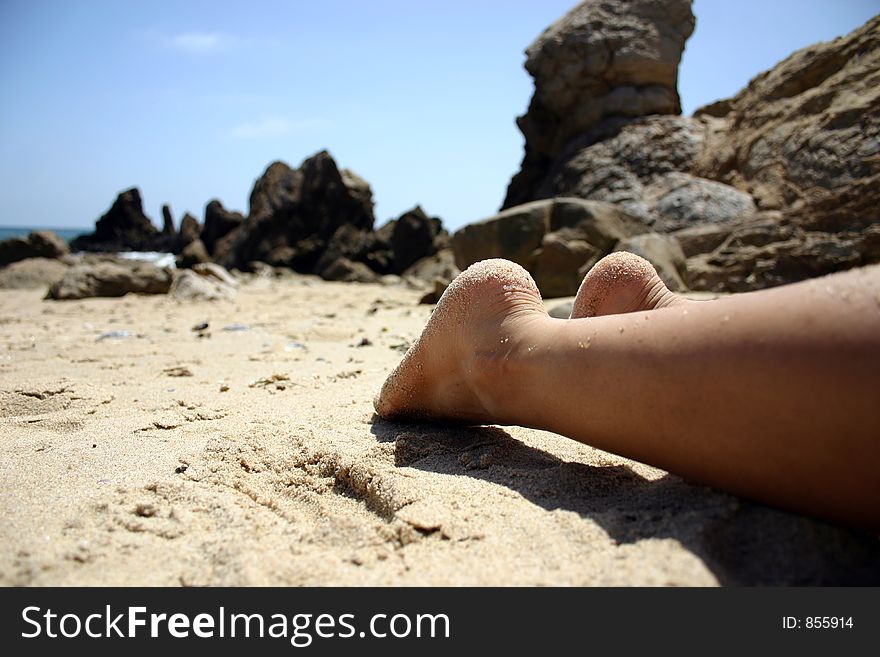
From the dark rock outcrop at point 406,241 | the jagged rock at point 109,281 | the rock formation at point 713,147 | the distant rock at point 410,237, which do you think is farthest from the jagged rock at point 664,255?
the distant rock at point 410,237

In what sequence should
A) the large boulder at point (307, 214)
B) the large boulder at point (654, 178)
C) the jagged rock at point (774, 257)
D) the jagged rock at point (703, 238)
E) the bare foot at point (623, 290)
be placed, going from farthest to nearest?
the large boulder at point (307, 214) → the large boulder at point (654, 178) → the jagged rock at point (703, 238) → the jagged rock at point (774, 257) → the bare foot at point (623, 290)

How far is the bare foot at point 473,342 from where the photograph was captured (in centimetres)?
164

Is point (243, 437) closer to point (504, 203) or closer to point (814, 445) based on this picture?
point (814, 445)

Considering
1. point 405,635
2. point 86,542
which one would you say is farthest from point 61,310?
point 405,635

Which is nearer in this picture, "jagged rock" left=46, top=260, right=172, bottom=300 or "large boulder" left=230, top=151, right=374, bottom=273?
"jagged rock" left=46, top=260, right=172, bottom=300

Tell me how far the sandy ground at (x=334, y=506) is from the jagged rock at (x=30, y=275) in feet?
28.9

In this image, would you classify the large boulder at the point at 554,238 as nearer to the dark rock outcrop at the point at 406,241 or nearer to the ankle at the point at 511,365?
the ankle at the point at 511,365

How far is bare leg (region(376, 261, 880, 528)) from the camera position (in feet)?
3.49

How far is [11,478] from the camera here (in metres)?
1.60

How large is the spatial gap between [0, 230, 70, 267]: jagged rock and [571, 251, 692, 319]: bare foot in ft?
49.5

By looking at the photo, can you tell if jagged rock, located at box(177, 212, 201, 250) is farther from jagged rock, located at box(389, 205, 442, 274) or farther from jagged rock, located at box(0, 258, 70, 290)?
jagged rock, located at box(0, 258, 70, 290)

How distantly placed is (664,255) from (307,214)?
11749mm

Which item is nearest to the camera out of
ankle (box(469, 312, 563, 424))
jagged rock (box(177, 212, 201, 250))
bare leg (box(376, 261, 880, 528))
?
bare leg (box(376, 261, 880, 528))

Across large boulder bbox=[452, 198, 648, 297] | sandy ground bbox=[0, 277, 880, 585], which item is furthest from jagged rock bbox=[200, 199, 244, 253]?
sandy ground bbox=[0, 277, 880, 585]
